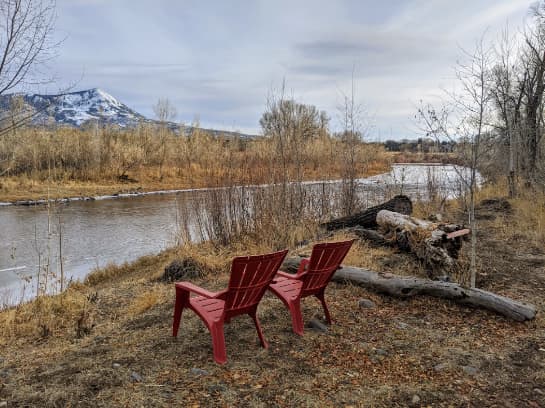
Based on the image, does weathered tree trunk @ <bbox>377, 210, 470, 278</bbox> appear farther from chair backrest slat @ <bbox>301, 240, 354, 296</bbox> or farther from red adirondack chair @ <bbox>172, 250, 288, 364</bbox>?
red adirondack chair @ <bbox>172, 250, 288, 364</bbox>

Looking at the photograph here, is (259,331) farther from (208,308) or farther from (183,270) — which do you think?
(183,270)

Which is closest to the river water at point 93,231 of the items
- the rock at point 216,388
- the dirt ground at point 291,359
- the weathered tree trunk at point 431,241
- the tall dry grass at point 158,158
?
the tall dry grass at point 158,158

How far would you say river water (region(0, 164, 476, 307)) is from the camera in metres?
7.78

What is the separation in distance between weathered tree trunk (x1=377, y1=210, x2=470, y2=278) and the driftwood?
1022mm

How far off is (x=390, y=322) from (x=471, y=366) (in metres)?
1.01

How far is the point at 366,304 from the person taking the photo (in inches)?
181

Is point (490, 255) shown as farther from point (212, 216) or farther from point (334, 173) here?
point (212, 216)

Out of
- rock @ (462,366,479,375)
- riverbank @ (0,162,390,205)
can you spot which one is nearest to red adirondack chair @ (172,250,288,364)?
rock @ (462,366,479,375)

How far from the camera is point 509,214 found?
34.1ft

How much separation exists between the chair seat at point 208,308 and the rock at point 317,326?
98 centimetres

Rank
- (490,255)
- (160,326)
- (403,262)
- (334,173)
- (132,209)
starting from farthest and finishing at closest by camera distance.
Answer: (132,209) → (334,173) → (490,255) → (403,262) → (160,326)

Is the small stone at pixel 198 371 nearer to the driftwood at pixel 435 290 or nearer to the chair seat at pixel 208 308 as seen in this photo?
the chair seat at pixel 208 308

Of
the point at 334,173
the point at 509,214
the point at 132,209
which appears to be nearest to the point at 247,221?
the point at 334,173

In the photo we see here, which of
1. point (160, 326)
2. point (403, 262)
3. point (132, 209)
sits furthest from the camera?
point (132, 209)
